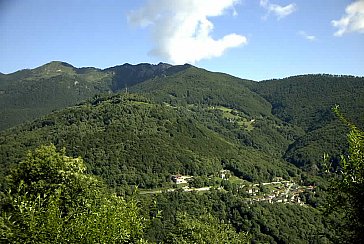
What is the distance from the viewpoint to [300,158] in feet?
482

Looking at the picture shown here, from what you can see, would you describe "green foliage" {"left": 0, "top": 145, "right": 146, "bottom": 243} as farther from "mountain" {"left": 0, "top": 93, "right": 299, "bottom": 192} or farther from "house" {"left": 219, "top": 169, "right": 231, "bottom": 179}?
"house" {"left": 219, "top": 169, "right": 231, "bottom": 179}

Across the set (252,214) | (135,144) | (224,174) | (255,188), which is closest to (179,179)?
(224,174)

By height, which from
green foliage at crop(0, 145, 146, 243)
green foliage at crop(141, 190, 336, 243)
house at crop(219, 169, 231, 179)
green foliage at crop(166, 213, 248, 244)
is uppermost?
green foliage at crop(0, 145, 146, 243)

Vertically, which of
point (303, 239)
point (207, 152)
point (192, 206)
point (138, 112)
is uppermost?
point (138, 112)

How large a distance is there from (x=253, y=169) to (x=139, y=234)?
349 feet

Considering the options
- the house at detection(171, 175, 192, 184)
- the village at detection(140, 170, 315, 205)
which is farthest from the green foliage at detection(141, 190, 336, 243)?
the house at detection(171, 175, 192, 184)

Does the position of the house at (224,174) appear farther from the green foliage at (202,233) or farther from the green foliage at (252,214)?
the green foliage at (202,233)

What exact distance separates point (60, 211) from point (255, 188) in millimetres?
95099

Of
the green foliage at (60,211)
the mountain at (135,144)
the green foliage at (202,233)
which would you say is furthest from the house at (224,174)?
the green foliage at (60,211)

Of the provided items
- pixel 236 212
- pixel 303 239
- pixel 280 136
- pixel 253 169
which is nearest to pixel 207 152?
pixel 253 169

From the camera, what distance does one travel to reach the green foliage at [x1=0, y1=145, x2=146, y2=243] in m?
7.92

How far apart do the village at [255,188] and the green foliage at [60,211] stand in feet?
231

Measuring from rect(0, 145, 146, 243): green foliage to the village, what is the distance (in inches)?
2773

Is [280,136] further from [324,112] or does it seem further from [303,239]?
[303,239]
